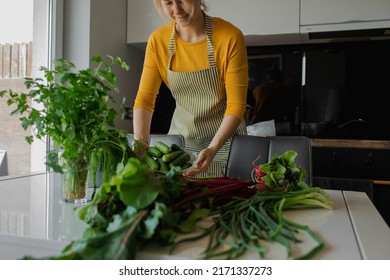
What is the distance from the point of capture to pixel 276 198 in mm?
755

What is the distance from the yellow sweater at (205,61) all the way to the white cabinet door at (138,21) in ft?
4.08

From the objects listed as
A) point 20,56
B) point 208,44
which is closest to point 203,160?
point 208,44

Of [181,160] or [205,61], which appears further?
[205,61]

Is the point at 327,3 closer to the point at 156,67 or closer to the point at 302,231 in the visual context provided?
the point at 156,67

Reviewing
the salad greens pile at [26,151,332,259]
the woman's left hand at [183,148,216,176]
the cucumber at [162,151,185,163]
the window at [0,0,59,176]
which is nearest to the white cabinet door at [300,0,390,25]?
the window at [0,0,59,176]

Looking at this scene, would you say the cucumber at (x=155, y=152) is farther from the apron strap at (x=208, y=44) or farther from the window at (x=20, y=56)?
the window at (x=20, y=56)

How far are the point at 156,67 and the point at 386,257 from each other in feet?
3.97

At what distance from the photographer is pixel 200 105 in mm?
1625

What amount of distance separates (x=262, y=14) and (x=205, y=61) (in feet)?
3.86

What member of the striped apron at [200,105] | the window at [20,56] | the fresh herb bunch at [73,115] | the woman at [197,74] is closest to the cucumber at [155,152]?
the fresh herb bunch at [73,115]

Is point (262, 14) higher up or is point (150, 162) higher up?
point (262, 14)

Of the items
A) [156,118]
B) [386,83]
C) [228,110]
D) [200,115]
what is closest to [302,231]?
[228,110]

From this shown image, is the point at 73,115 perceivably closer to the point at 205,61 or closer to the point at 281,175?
the point at 281,175

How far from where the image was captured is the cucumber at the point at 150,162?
37.7 inches
